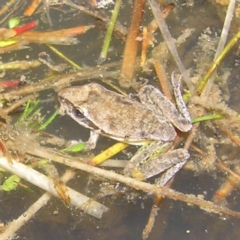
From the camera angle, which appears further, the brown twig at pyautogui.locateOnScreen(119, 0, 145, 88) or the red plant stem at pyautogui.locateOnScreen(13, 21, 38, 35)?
the red plant stem at pyautogui.locateOnScreen(13, 21, 38, 35)

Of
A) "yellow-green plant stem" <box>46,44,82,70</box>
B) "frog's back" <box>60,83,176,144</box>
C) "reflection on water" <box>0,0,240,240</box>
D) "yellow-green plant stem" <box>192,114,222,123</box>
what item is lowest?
"reflection on water" <box>0,0,240,240</box>

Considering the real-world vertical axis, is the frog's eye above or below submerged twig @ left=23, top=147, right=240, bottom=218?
above

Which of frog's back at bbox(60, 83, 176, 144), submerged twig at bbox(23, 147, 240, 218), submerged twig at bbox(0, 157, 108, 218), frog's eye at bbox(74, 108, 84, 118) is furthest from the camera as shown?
frog's eye at bbox(74, 108, 84, 118)

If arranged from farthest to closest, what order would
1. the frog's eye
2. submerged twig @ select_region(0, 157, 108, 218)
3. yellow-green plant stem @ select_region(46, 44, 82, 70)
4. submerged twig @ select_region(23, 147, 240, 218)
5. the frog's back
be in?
yellow-green plant stem @ select_region(46, 44, 82, 70), the frog's eye, the frog's back, submerged twig @ select_region(0, 157, 108, 218), submerged twig @ select_region(23, 147, 240, 218)

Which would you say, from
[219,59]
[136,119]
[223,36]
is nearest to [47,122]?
[136,119]

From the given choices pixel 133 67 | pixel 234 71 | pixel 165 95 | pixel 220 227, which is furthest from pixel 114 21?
pixel 220 227

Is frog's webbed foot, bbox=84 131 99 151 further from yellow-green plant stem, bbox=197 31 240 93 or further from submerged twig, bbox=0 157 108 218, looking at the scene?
yellow-green plant stem, bbox=197 31 240 93

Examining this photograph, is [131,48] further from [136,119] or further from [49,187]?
[49,187]

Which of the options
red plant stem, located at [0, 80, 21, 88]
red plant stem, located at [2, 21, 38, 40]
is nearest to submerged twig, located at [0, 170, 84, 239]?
red plant stem, located at [0, 80, 21, 88]
